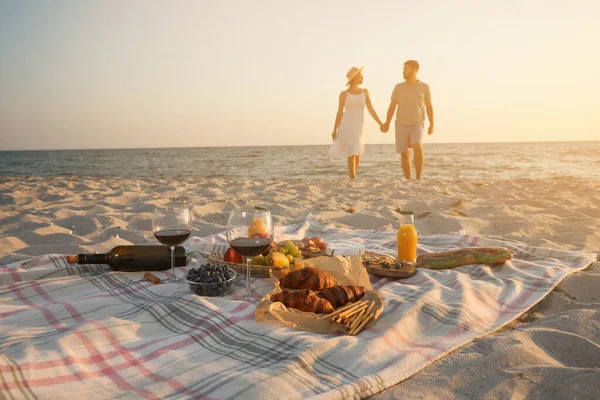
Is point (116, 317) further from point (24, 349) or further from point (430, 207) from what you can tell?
point (430, 207)

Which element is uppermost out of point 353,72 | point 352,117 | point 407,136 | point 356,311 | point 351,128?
point 353,72

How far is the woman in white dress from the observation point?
8406 millimetres

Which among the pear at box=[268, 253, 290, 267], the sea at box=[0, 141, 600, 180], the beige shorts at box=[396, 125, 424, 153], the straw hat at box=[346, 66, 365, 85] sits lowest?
the sea at box=[0, 141, 600, 180]

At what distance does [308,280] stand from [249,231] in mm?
415

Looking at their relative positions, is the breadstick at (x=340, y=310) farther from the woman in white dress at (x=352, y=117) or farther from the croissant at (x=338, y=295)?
the woman in white dress at (x=352, y=117)

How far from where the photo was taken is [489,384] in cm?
159

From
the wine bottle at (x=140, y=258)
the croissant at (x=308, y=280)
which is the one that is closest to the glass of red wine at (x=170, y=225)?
the wine bottle at (x=140, y=258)

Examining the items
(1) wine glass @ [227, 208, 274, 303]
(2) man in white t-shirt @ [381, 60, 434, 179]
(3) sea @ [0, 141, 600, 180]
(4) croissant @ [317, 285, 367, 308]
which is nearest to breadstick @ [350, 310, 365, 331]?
(4) croissant @ [317, 285, 367, 308]

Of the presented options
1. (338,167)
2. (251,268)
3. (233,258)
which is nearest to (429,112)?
(233,258)

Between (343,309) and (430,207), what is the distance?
3.98m

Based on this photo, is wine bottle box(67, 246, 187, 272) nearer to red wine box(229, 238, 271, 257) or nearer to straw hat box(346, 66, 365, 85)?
red wine box(229, 238, 271, 257)

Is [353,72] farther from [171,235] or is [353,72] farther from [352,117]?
[171,235]

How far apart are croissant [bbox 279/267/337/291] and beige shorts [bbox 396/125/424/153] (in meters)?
6.37

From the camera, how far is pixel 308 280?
7.44ft
